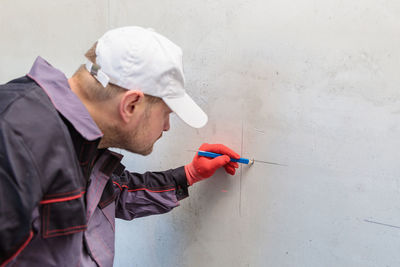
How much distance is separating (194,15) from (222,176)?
46 cm

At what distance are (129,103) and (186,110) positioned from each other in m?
0.15

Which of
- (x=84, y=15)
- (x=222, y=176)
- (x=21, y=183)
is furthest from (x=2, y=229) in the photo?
(x=84, y=15)

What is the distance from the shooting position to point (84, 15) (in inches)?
46.4

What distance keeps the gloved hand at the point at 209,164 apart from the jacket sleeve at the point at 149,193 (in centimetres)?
3

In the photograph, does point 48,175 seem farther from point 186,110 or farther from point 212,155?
point 212,155

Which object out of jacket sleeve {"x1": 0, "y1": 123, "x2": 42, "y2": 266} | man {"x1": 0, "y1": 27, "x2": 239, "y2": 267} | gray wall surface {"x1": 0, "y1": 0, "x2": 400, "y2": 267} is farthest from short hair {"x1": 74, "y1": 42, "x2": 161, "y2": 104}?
gray wall surface {"x1": 0, "y1": 0, "x2": 400, "y2": 267}

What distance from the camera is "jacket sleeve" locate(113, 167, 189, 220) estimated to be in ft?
3.23

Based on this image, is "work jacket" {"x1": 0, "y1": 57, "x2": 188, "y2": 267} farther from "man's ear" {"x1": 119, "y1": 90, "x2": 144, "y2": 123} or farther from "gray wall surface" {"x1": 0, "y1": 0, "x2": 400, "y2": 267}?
"gray wall surface" {"x1": 0, "y1": 0, "x2": 400, "y2": 267}

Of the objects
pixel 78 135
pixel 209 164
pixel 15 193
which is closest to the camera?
pixel 15 193

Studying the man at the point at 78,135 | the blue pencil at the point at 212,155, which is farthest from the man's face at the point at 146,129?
the blue pencil at the point at 212,155

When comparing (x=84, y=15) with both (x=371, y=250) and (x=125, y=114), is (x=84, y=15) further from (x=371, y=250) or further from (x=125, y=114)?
(x=371, y=250)

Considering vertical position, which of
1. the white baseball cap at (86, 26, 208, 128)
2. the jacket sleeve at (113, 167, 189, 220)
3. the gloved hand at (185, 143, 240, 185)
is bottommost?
the jacket sleeve at (113, 167, 189, 220)

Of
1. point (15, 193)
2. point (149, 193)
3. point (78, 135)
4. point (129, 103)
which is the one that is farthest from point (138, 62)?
point (149, 193)

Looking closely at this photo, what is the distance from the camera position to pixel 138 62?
2.27ft
